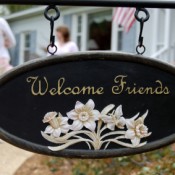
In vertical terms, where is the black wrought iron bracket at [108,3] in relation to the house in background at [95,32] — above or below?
below

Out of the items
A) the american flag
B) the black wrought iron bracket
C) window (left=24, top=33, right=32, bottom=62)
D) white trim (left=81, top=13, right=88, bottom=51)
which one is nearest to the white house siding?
window (left=24, top=33, right=32, bottom=62)

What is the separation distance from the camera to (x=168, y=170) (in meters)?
3.07

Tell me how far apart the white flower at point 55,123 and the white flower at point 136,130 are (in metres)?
0.25

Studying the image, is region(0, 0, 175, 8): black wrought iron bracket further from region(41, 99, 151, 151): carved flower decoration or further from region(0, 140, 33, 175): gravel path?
region(0, 140, 33, 175): gravel path

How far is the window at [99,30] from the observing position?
559 inches

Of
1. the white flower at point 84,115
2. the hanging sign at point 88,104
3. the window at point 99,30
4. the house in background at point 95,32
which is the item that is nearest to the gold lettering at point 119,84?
the hanging sign at point 88,104

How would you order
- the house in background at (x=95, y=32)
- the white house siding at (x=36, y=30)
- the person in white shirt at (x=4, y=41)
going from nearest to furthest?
the person in white shirt at (x=4, y=41) < the house in background at (x=95, y=32) < the white house siding at (x=36, y=30)

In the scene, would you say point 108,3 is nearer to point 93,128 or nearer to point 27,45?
point 93,128

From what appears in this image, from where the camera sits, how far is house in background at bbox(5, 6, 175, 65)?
36.4ft

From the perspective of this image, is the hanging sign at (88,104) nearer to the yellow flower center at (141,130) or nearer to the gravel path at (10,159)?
the yellow flower center at (141,130)

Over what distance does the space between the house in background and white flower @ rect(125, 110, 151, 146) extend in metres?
7.00

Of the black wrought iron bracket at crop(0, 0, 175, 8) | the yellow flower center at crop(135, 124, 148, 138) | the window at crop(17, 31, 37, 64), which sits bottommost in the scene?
the yellow flower center at crop(135, 124, 148, 138)

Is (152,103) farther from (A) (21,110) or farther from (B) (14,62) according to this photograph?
(B) (14,62)

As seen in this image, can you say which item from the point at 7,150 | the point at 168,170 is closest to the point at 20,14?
the point at 7,150
